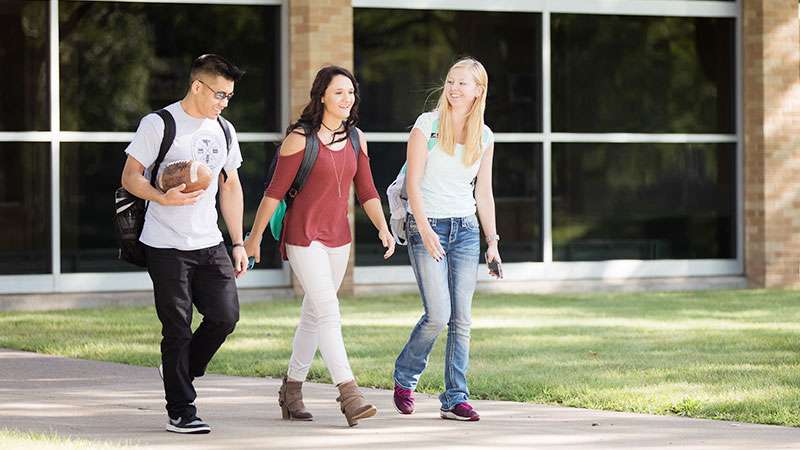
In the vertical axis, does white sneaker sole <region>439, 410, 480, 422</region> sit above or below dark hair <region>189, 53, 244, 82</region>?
below

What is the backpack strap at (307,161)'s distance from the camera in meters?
8.03

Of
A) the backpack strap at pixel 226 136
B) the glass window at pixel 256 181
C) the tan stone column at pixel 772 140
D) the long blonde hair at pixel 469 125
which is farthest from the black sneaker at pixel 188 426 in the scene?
the tan stone column at pixel 772 140

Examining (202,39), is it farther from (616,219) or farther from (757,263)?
(757,263)

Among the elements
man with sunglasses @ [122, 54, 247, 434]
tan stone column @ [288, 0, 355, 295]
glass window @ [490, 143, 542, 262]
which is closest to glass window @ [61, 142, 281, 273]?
tan stone column @ [288, 0, 355, 295]

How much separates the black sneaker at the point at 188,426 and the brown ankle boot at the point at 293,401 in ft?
2.12

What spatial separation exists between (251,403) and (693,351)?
414cm

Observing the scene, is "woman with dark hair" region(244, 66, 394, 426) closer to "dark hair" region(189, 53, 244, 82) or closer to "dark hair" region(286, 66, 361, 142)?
"dark hair" region(286, 66, 361, 142)

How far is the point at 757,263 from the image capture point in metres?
19.0

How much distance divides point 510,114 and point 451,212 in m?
10.2

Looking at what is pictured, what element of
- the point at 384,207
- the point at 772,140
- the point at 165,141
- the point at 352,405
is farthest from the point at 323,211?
the point at 772,140

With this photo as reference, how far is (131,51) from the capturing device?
16875 millimetres

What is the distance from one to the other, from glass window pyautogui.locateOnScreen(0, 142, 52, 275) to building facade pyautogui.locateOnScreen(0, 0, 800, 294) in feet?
0.06

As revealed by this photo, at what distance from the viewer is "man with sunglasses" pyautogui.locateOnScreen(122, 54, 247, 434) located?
775cm

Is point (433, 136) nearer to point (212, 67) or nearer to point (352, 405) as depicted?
point (212, 67)
